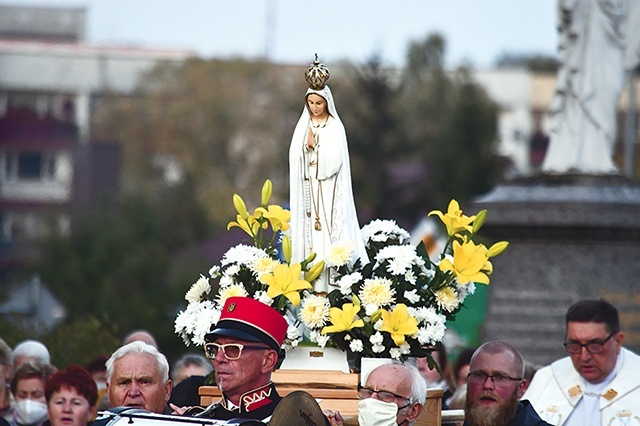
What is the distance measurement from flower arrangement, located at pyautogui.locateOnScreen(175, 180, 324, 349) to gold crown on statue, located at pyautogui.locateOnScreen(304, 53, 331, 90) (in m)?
0.62

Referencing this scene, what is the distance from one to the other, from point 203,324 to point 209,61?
65212mm

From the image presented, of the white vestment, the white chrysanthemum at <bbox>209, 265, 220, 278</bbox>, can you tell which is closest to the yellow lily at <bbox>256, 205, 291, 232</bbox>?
the white chrysanthemum at <bbox>209, 265, 220, 278</bbox>

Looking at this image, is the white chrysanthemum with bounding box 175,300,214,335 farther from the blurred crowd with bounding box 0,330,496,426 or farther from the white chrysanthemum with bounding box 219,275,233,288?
the blurred crowd with bounding box 0,330,496,426

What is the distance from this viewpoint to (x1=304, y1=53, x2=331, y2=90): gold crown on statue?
8.60m

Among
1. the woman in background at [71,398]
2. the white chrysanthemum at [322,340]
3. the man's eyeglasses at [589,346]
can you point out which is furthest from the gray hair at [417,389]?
the man's eyeglasses at [589,346]

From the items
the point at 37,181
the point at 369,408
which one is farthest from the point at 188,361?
the point at 37,181

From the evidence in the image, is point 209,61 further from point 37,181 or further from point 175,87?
point 37,181

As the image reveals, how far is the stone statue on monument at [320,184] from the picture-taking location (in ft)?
28.7

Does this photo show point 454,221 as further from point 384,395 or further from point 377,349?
point 384,395

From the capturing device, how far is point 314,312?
8.40m

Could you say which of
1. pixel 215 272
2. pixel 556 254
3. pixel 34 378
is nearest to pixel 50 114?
pixel 556 254

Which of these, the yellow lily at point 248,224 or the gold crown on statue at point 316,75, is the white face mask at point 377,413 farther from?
the gold crown on statue at point 316,75

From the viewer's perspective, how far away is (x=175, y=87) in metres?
73.2

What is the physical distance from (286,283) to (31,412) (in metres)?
2.98
